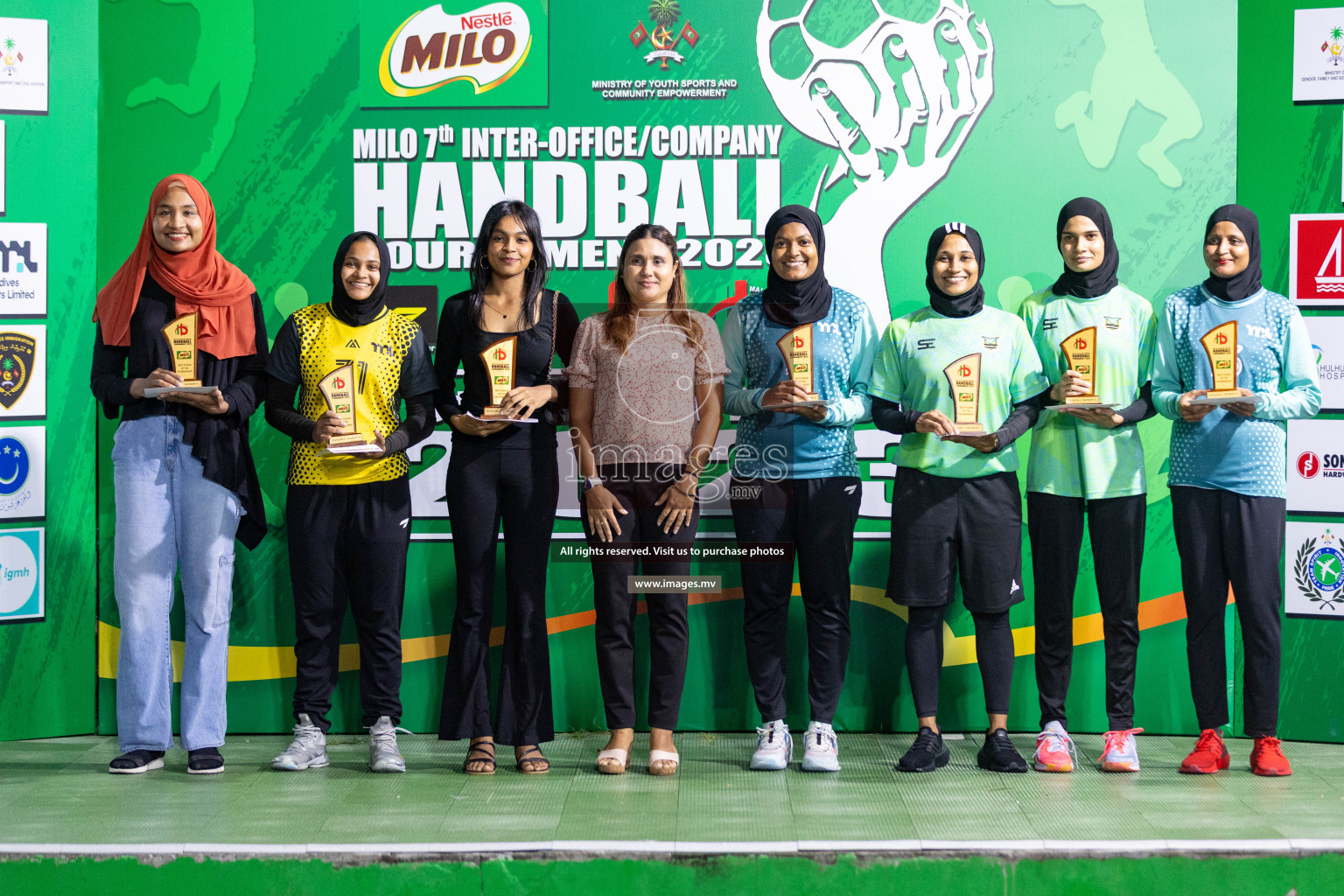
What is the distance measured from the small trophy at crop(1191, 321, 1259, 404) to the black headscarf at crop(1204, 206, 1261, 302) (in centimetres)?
15

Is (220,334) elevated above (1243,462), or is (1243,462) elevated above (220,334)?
(220,334)

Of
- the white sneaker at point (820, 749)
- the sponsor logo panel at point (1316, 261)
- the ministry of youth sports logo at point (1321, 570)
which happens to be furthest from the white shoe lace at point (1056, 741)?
the sponsor logo panel at point (1316, 261)

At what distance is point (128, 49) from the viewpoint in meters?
4.14

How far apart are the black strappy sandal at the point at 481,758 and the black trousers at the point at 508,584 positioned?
39mm

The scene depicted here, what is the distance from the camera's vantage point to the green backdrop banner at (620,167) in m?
4.12

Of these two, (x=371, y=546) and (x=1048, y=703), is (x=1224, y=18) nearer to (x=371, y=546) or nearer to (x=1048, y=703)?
(x=1048, y=703)

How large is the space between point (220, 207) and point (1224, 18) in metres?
3.83

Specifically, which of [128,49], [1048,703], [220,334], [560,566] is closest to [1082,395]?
[1048,703]

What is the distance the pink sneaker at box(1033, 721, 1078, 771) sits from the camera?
3.62m

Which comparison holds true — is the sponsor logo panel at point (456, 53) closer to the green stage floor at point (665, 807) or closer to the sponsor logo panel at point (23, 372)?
the sponsor logo panel at point (23, 372)

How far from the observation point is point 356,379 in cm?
360

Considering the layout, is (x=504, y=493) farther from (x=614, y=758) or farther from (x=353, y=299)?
(x=614, y=758)

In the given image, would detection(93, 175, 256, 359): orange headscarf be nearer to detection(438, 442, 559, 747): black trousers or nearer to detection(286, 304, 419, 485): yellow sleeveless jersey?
detection(286, 304, 419, 485): yellow sleeveless jersey

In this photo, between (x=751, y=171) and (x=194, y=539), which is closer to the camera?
(x=194, y=539)
